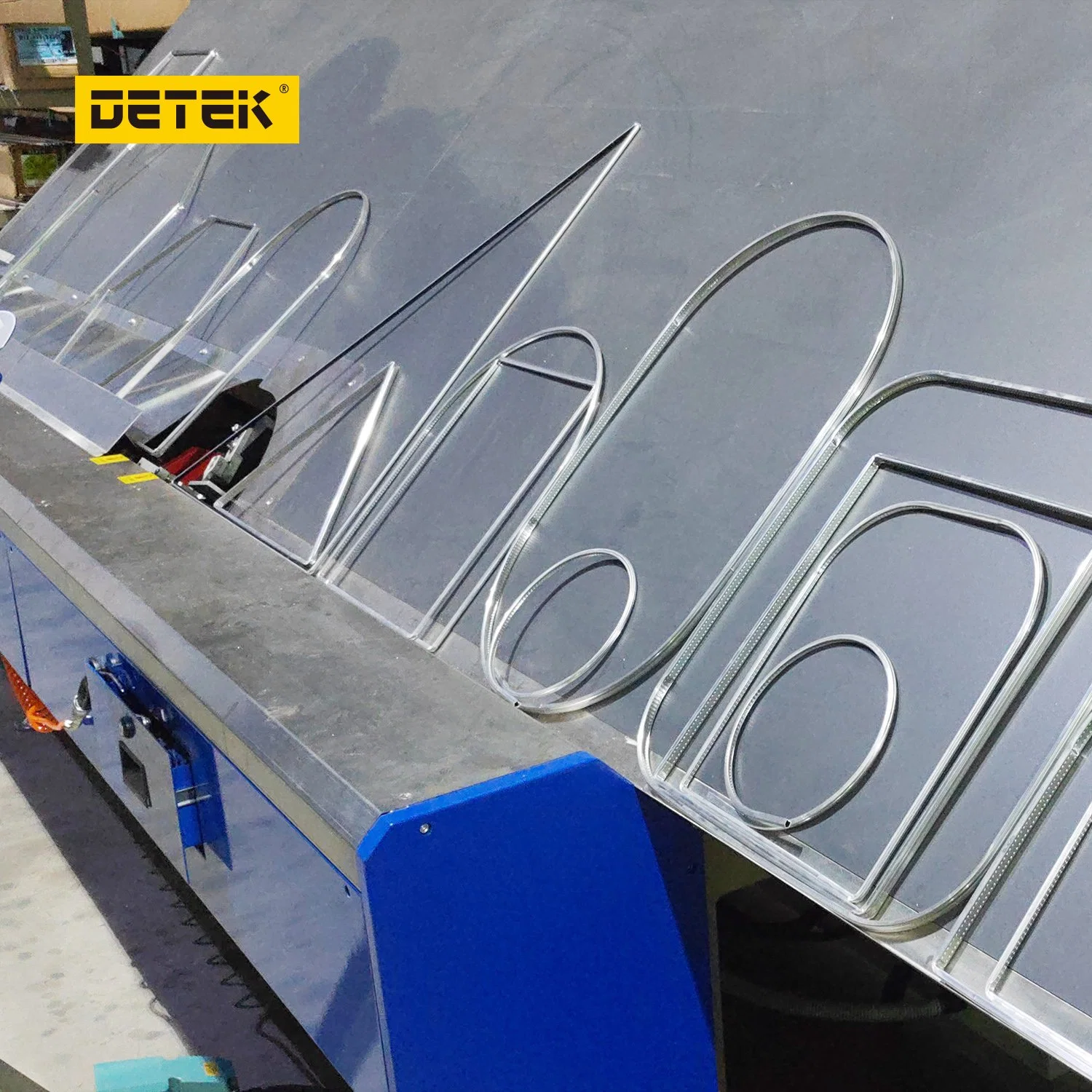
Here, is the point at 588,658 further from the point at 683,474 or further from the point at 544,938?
the point at 544,938

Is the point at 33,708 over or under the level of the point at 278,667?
under

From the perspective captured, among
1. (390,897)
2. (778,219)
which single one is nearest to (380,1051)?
(390,897)

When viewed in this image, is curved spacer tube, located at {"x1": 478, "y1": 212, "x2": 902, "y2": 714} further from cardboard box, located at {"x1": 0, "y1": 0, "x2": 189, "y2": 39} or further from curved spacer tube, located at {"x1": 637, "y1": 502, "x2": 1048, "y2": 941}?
cardboard box, located at {"x1": 0, "y1": 0, "x2": 189, "y2": 39}

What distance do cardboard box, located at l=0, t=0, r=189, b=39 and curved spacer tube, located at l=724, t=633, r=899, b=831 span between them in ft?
18.5

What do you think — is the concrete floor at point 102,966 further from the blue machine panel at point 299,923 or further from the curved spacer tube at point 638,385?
the curved spacer tube at point 638,385

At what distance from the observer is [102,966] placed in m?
2.77

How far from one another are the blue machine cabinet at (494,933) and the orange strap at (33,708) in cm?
89

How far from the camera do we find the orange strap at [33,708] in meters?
2.46

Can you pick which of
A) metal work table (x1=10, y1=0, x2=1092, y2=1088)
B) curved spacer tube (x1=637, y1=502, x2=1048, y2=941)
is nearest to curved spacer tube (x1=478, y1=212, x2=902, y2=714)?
metal work table (x1=10, y1=0, x2=1092, y2=1088)

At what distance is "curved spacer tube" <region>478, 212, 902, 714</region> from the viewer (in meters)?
1.66

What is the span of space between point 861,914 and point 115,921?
2182mm

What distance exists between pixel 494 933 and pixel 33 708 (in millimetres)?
1636

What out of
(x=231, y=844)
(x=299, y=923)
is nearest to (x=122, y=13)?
(x=231, y=844)

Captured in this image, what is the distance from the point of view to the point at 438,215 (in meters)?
2.59
